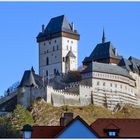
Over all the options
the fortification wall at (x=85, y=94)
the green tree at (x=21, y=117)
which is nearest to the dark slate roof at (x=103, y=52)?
the fortification wall at (x=85, y=94)

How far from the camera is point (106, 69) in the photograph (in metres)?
95.6

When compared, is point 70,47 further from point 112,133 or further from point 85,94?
point 112,133

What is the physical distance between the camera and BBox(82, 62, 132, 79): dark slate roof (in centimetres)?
9400

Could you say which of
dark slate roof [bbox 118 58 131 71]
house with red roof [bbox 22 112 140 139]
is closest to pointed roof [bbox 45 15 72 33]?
dark slate roof [bbox 118 58 131 71]

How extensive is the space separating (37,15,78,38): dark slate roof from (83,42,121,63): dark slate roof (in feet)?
18.5

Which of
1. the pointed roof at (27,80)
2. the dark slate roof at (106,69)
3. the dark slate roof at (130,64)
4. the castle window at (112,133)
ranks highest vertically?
the dark slate roof at (130,64)

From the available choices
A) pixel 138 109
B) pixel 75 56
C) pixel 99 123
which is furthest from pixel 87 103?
pixel 99 123

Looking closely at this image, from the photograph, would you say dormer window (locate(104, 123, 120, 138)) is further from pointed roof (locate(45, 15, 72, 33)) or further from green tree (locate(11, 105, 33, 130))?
pointed roof (locate(45, 15, 72, 33))

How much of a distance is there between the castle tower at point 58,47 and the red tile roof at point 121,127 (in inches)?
2520

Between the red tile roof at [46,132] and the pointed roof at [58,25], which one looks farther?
the pointed roof at [58,25]

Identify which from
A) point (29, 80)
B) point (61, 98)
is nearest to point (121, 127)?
point (61, 98)

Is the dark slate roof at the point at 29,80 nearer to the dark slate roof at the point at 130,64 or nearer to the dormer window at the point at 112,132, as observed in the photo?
the dark slate roof at the point at 130,64

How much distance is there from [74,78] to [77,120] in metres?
60.9

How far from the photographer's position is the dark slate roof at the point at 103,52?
10319 cm
